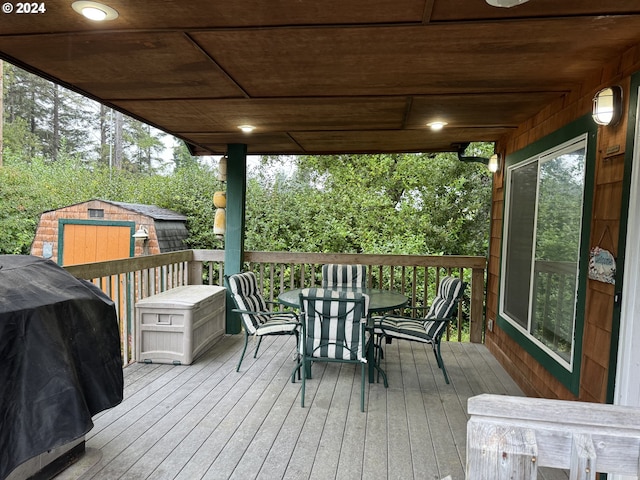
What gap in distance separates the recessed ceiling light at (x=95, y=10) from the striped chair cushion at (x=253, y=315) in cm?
246

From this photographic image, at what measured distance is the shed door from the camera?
23.2 feet

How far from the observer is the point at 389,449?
101 inches

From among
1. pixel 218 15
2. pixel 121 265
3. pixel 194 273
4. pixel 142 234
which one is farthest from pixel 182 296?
pixel 218 15

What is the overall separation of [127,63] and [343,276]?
9.99 feet

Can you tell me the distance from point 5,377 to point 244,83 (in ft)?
7.08

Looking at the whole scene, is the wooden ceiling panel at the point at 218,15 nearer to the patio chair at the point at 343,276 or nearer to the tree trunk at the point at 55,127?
the patio chair at the point at 343,276

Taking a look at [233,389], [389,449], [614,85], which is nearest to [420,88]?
[614,85]

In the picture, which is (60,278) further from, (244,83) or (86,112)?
(86,112)

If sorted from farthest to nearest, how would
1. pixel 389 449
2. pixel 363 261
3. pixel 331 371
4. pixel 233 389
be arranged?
pixel 363 261 < pixel 331 371 < pixel 233 389 < pixel 389 449

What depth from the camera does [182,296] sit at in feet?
13.9

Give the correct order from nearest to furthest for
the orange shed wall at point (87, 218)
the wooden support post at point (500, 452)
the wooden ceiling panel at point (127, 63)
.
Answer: the wooden support post at point (500, 452), the wooden ceiling panel at point (127, 63), the orange shed wall at point (87, 218)

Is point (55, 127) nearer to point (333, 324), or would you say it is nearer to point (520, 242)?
point (333, 324)

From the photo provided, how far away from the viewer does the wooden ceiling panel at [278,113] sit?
3.34m

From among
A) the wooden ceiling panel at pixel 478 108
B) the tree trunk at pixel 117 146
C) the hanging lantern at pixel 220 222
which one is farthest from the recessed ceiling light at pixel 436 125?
the tree trunk at pixel 117 146
